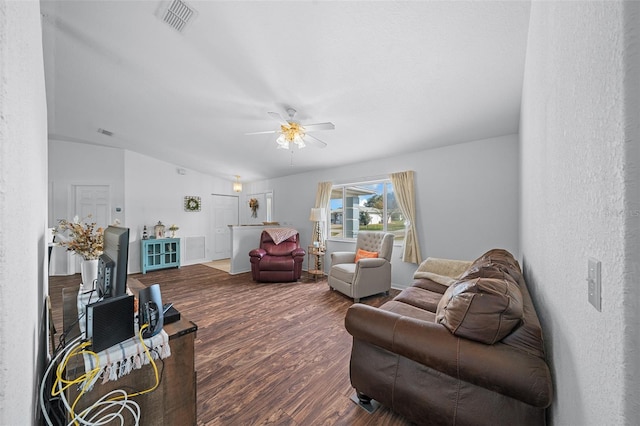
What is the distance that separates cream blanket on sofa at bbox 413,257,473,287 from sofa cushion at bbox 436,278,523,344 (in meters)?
1.52

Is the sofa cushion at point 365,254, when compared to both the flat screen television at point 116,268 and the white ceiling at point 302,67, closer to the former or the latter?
the white ceiling at point 302,67

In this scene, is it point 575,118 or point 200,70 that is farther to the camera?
point 200,70

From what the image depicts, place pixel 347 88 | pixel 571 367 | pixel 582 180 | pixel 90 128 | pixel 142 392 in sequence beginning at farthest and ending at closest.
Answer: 1. pixel 90 128
2. pixel 347 88
3. pixel 142 392
4. pixel 571 367
5. pixel 582 180

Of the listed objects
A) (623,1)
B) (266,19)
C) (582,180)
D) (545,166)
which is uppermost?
(266,19)

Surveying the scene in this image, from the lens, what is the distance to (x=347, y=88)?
2432 mm

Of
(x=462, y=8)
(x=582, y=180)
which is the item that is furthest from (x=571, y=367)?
(x=462, y=8)

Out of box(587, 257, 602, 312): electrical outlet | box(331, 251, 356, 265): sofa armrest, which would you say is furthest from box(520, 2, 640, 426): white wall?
box(331, 251, 356, 265): sofa armrest

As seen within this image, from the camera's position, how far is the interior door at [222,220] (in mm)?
6727

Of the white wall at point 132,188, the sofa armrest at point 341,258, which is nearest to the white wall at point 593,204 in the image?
the sofa armrest at point 341,258

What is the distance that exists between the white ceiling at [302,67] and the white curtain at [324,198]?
1306mm

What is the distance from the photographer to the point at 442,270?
2.89 m

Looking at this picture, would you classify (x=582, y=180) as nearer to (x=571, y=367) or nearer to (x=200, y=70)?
(x=571, y=367)

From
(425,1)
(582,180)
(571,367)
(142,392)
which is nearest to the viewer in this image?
(582,180)

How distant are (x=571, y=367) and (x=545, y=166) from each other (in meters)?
0.86
